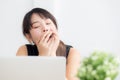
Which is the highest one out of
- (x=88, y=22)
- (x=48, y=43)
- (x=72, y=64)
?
(x=88, y=22)

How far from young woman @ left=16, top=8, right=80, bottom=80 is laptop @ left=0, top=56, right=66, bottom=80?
700 millimetres

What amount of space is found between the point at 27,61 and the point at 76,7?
169 cm

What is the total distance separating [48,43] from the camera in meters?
1.70

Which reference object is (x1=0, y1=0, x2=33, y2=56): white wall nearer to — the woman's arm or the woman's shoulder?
the woman's shoulder

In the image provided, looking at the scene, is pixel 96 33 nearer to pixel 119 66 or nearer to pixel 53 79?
pixel 53 79

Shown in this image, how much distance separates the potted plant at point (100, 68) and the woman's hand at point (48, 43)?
1.04 metres

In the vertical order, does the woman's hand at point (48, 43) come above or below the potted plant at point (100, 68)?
below

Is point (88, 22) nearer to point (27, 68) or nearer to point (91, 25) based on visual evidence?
point (91, 25)

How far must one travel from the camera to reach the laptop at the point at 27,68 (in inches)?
33.9

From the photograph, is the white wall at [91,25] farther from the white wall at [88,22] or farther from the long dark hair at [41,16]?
the long dark hair at [41,16]

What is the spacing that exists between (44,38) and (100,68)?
1183 millimetres

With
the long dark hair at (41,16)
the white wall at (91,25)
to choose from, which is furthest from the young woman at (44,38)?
the white wall at (91,25)

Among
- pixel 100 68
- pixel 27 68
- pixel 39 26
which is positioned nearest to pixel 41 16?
pixel 39 26

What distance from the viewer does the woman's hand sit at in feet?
5.36
